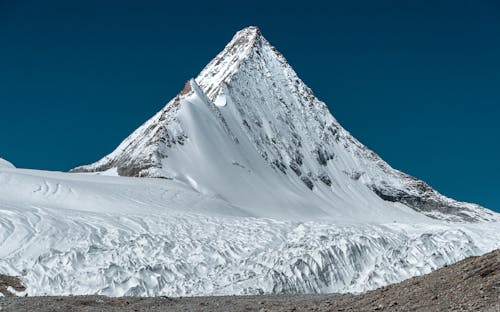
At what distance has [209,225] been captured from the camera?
4616cm

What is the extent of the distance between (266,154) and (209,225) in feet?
173

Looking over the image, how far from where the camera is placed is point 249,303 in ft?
79.9

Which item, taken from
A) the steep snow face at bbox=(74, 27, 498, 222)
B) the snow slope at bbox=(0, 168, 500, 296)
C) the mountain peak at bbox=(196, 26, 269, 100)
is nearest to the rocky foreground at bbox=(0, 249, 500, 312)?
the snow slope at bbox=(0, 168, 500, 296)

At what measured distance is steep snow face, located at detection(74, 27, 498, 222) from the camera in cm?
7625

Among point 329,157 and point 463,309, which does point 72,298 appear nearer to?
point 463,309

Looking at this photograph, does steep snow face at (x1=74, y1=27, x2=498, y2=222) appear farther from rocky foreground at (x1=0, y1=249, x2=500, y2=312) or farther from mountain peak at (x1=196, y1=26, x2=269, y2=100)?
rocky foreground at (x1=0, y1=249, x2=500, y2=312)

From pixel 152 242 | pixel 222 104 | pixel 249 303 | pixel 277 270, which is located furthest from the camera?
pixel 222 104

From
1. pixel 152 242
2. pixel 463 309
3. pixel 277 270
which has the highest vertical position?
pixel 152 242

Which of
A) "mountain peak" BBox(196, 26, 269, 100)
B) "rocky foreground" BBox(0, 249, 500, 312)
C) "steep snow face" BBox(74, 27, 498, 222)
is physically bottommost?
"rocky foreground" BBox(0, 249, 500, 312)

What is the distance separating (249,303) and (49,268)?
13694 mm

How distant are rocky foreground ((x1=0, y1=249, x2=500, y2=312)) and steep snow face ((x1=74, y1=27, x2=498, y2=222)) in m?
40.2

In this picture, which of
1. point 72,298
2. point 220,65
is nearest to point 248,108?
point 220,65

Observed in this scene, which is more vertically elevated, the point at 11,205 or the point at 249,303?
the point at 11,205

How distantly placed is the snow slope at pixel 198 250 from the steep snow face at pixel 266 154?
64.8 feet
